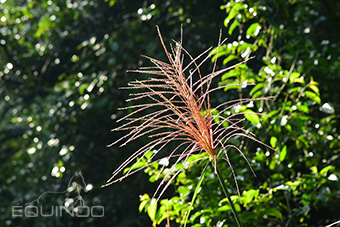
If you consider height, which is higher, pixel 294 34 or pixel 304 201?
pixel 294 34

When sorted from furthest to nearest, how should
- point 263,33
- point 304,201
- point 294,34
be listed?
point 294,34 → point 263,33 → point 304,201

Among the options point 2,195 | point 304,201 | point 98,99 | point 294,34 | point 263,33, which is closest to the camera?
point 304,201

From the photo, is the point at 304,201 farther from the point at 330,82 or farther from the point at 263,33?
the point at 330,82

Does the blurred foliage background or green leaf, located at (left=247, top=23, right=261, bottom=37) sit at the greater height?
green leaf, located at (left=247, top=23, right=261, bottom=37)

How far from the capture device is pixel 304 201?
1.58 metres

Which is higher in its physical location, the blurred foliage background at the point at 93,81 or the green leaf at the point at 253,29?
the green leaf at the point at 253,29

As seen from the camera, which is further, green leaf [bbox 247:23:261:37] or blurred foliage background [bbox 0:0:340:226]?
blurred foliage background [bbox 0:0:340:226]

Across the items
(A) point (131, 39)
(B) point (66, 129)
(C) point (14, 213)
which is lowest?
(C) point (14, 213)

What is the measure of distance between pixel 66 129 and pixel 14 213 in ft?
2.16

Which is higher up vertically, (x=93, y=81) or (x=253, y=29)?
(x=253, y=29)

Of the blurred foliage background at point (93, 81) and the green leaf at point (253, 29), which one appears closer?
the green leaf at point (253, 29)

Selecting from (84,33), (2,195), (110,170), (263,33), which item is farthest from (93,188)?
(263,33)

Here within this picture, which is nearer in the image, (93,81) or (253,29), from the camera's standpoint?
(253,29)

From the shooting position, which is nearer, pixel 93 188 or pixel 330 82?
pixel 330 82
